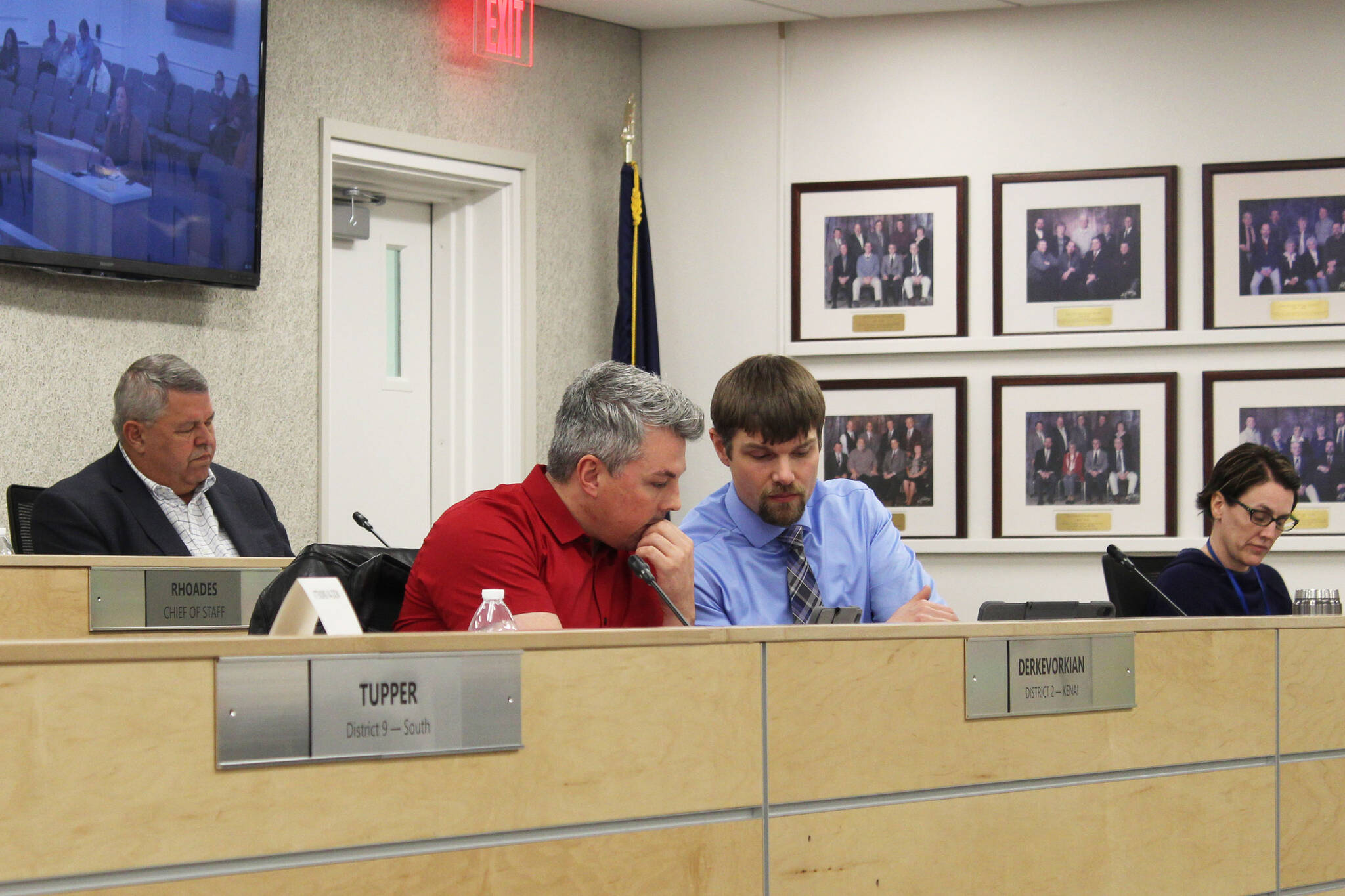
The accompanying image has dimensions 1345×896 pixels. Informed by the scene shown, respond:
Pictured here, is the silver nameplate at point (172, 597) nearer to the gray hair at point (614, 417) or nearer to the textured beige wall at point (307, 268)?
the gray hair at point (614, 417)

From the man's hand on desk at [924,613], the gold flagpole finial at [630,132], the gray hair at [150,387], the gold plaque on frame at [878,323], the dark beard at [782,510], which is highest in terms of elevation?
the gold flagpole finial at [630,132]

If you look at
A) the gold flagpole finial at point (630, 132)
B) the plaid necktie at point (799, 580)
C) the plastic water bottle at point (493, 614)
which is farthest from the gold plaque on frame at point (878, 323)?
the plastic water bottle at point (493, 614)

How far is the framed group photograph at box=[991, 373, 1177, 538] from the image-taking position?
15.6 feet

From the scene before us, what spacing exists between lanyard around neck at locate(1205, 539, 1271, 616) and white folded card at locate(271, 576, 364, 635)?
102 inches

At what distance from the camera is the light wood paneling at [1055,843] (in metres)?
1.64

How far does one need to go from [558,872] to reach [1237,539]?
8.22 ft

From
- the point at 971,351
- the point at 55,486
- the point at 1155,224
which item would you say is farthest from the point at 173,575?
the point at 1155,224

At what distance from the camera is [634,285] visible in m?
4.91

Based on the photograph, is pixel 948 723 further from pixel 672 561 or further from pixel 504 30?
pixel 504 30

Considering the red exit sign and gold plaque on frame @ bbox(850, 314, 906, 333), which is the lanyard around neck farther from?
the red exit sign

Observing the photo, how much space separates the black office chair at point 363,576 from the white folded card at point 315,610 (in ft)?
1.66

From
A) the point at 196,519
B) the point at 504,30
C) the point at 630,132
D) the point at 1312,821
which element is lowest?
the point at 1312,821

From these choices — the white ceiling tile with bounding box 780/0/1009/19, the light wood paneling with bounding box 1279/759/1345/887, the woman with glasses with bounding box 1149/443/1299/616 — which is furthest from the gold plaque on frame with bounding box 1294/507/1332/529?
the light wood paneling with bounding box 1279/759/1345/887

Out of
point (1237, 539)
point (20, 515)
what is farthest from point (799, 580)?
point (20, 515)
